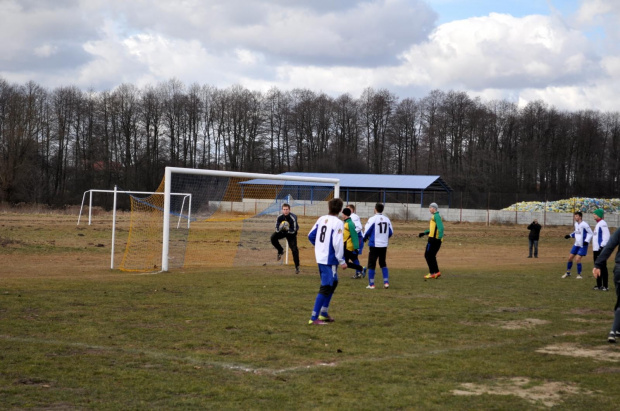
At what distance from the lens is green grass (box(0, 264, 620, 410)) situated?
599 centimetres

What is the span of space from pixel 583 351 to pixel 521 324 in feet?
6.60

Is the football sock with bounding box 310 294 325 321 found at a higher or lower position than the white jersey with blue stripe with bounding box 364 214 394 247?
lower

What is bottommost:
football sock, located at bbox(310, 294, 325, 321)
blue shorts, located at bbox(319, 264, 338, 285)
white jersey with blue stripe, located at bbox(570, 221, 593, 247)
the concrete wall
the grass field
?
the grass field

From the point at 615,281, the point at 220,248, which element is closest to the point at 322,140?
the point at 220,248

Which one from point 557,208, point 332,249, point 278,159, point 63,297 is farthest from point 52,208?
point 332,249

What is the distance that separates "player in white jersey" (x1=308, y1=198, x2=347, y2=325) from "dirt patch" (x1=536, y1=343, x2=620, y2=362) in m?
3.12

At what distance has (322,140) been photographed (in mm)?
86625

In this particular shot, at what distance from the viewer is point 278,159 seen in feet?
281

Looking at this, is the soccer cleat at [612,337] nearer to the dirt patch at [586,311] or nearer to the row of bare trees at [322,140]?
the dirt patch at [586,311]

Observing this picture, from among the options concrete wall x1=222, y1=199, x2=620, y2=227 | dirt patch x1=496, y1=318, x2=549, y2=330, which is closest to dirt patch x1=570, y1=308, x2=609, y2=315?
dirt patch x1=496, y1=318, x2=549, y2=330

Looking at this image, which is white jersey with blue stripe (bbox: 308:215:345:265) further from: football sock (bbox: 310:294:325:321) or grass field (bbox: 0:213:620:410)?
grass field (bbox: 0:213:620:410)

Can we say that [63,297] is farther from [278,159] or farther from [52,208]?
[278,159]

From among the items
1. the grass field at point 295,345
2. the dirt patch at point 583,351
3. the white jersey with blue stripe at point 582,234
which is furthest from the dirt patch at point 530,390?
the white jersey with blue stripe at point 582,234

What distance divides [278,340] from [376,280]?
28.5 feet
